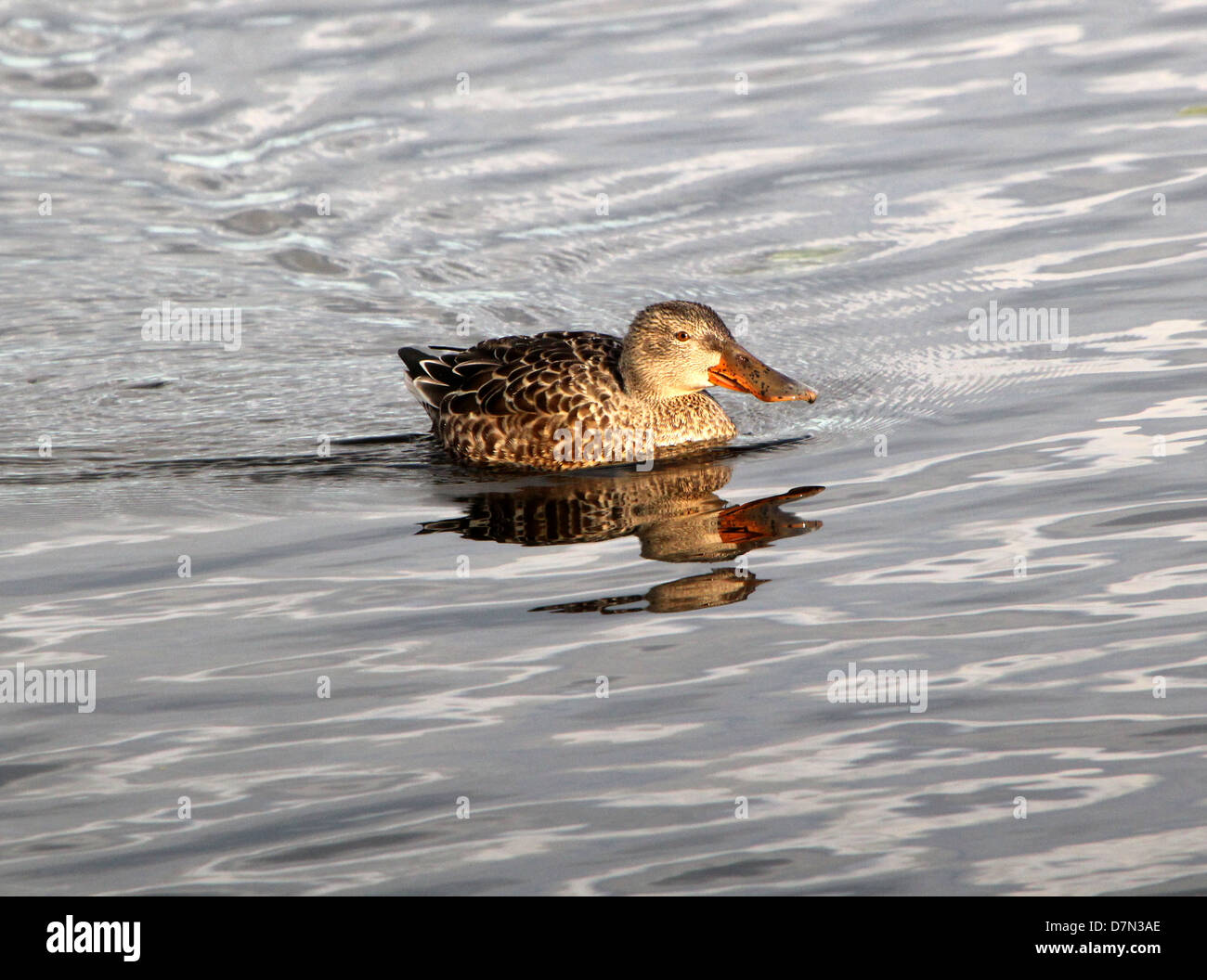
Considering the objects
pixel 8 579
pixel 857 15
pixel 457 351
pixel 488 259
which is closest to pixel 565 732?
pixel 8 579

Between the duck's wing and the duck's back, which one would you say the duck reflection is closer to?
the duck's back

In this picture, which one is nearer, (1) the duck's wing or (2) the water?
(2) the water

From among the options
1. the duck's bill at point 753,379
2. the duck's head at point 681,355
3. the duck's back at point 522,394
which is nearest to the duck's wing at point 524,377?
the duck's back at point 522,394

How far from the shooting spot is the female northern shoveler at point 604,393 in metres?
A: 10.1

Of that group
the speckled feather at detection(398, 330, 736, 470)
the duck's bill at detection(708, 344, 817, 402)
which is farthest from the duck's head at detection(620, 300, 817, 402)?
the speckled feather at detection(398, 330, 736, 470)

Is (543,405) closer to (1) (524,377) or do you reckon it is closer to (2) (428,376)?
(1) (524,377)

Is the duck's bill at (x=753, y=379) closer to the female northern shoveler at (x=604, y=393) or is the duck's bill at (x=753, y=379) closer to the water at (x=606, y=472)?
the female northern shoveler at (x=604, y=393)

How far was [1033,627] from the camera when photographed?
724 cm

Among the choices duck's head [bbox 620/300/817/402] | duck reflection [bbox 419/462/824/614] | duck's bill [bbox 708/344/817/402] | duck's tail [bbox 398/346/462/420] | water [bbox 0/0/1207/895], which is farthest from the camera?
duck's tail [bbox 398/346/462/420]

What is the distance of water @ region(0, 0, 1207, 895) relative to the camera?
6.02 m

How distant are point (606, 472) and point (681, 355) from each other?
896mm

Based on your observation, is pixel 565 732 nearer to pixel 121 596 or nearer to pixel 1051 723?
pixel 1051 723

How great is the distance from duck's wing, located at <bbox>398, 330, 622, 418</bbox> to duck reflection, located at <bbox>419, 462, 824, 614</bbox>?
0.53m

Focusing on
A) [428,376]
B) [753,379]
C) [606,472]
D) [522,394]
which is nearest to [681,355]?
[753,379]
